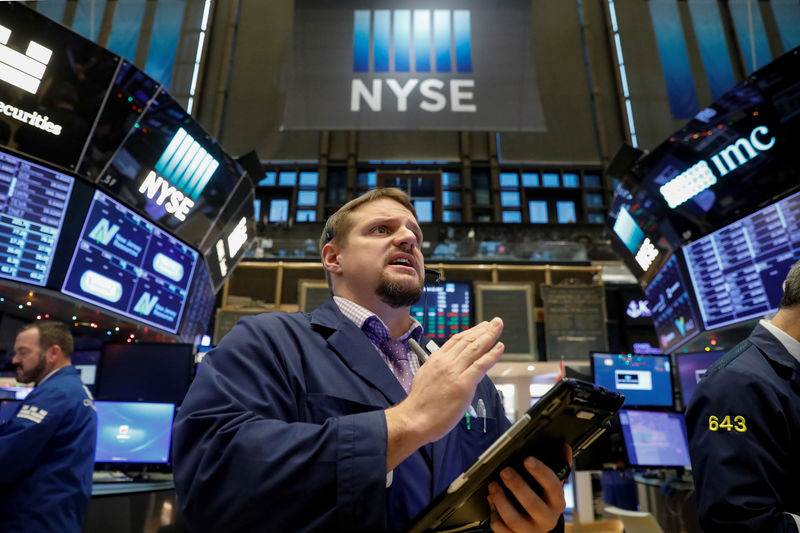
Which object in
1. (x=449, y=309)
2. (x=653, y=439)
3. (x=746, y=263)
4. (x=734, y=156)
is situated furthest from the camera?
(x=449, y=309)

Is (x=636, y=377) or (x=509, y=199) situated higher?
(x=509, y=199)

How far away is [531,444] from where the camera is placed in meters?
0.88

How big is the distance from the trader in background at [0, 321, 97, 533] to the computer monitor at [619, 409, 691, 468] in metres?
2.98

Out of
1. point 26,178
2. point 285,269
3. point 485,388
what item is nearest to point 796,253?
point 485,388

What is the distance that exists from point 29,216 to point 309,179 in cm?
1111

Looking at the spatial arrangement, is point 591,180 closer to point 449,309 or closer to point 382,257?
point 449,309

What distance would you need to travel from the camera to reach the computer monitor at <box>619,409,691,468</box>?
11.4 feet

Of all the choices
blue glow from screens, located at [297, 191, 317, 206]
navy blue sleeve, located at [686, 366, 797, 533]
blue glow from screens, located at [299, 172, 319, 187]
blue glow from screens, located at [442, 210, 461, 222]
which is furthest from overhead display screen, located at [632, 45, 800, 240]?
blue glow from screens, located at [299, 172, 319, 187]

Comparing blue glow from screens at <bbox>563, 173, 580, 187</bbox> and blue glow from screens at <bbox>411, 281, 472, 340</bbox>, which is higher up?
blue glow from screens at <bbox>563, 173, 580, 187</bbox>

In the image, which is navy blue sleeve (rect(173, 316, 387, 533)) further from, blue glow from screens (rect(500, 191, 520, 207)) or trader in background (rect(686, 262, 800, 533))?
blue glow from screens (rect(500, 191, 520, 207))

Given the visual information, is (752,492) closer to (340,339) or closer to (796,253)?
(340,339)

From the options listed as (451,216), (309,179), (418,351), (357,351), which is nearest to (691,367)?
(418,351)

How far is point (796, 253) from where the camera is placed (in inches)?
137

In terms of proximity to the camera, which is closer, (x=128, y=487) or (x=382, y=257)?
(x=382, y=257)
